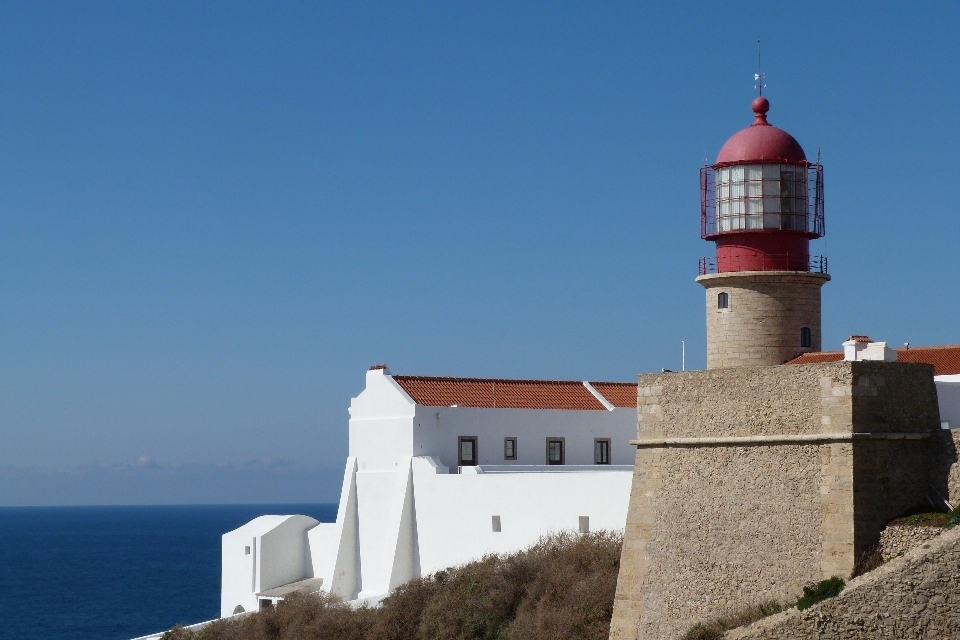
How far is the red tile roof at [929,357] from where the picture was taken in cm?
2306

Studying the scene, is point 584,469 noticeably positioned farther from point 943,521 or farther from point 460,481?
point 943,521

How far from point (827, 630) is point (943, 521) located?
73.8 inches

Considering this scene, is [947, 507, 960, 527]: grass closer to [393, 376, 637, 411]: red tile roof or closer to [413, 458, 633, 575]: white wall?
[413, 458, 633, 575]: white wall

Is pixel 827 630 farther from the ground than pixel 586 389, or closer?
closer

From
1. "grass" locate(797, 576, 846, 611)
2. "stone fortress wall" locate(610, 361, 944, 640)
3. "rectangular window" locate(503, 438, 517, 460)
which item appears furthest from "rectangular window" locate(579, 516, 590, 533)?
"grass" locate(797, 576, 846, 611)

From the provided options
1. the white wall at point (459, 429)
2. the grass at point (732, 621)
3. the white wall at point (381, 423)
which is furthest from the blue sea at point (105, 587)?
the grass at point (732, 621)

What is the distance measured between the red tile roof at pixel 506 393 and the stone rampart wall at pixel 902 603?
49.9 ft

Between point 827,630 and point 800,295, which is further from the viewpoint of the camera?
point 800,295

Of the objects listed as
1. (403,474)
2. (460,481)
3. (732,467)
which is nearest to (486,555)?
(460,481)

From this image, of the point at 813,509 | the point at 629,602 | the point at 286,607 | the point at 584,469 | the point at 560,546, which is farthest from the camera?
the point at 584,469

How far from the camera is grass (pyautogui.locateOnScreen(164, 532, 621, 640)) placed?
1972 centimetres

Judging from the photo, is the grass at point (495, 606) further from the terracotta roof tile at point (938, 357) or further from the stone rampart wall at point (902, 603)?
the terracotta roof tile at point (938, 357)

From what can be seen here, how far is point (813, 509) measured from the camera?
51.1ft

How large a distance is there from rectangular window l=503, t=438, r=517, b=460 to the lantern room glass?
8.51 metres
